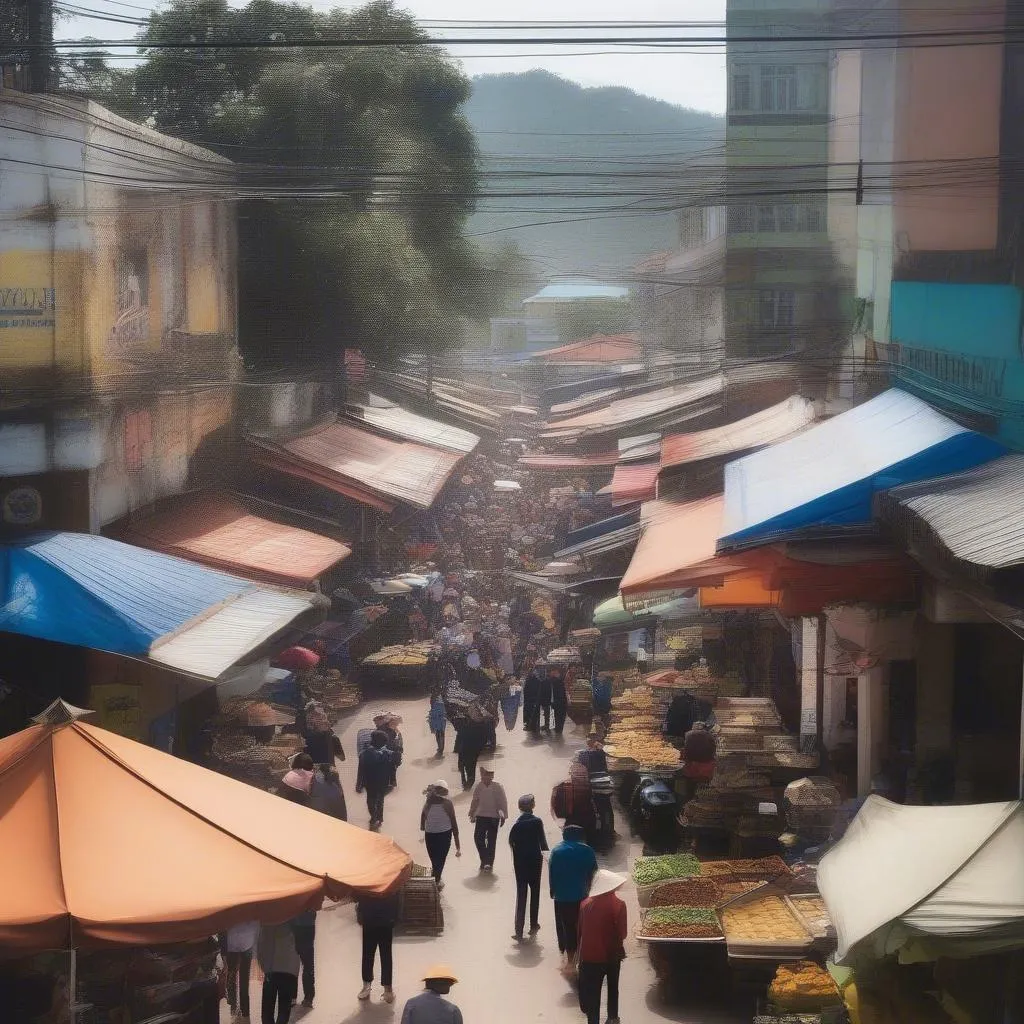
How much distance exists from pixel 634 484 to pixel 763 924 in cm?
1446

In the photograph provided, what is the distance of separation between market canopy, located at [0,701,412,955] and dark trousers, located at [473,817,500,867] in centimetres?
457

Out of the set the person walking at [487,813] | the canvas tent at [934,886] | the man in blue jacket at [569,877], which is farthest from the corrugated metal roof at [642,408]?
the canvas tent at [934,886]

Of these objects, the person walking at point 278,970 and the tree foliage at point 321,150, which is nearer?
the person walking at point 278,970

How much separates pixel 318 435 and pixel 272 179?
4.31 metres

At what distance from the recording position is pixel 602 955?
8258mm

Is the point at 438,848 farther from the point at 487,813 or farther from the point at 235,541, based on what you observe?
the point at 235,541

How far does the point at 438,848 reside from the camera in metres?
11.0

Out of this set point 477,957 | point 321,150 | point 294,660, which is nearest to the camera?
point 477,957

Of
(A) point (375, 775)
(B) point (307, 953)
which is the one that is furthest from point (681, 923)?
(A) point (375, 775)

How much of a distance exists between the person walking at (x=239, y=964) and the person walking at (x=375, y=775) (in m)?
3.88

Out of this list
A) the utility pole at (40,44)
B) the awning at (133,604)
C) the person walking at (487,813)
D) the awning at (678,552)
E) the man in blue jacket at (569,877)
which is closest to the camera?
the man in blue jacket at (569,877)

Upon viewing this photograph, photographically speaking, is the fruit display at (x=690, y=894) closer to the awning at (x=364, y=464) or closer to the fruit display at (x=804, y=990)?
the fruit display at (x=804, y=990)

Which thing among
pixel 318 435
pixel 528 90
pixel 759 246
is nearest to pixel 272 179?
pixel 318 435

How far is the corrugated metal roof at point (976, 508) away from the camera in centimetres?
694
